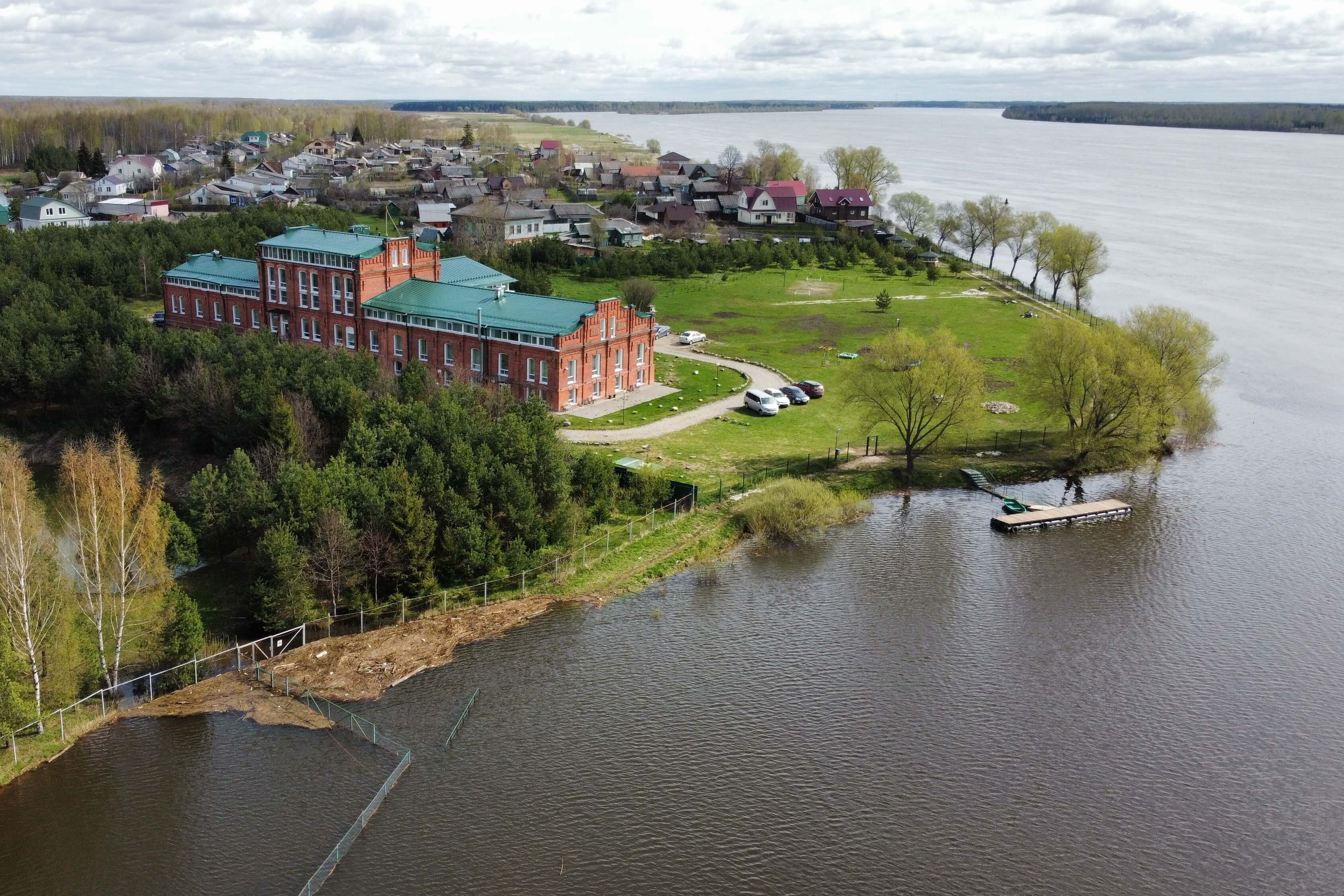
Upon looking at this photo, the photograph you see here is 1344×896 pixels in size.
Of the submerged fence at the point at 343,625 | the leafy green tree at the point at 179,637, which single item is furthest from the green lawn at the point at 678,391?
the leafy green tree at the point at 179,637

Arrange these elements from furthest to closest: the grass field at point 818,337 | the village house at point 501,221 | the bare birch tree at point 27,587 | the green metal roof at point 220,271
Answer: the village house at point 501,221 → the green metal roof at point 220,271 → the grass field at point 818,337 → the bare birch tree at point 27,587

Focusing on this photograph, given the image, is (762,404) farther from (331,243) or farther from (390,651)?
(390,651)

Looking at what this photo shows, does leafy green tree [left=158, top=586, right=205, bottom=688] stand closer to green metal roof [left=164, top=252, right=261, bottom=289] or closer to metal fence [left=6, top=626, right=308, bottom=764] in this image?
metal fence [left=6, top=626, right=308, bottom=764]

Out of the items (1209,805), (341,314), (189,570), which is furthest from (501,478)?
(341,314)

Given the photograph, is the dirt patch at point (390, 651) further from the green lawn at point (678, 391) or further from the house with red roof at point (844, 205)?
the house with red roof at point (844, 205)

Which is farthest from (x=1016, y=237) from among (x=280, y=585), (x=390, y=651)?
(x=280, y=585)

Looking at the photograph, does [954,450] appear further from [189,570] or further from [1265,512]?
[189,570]
